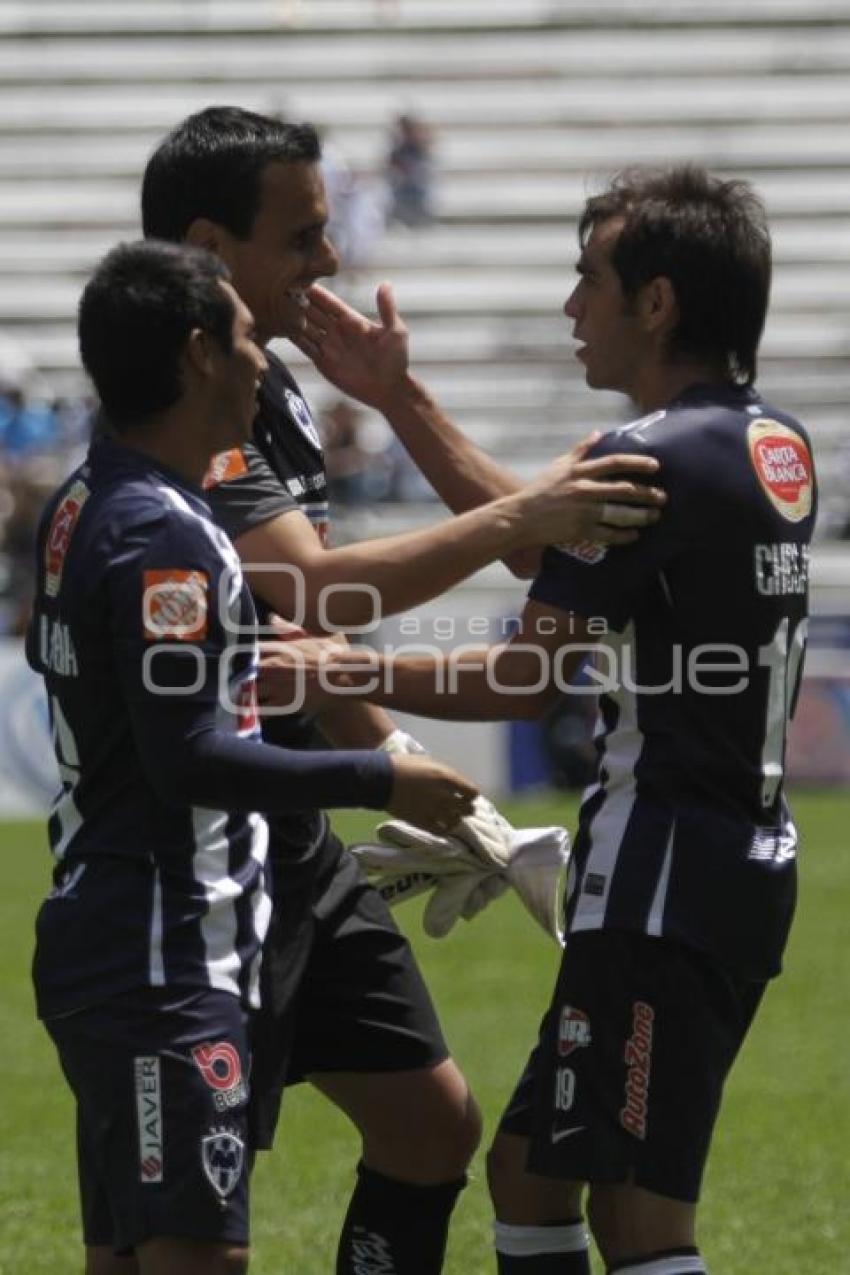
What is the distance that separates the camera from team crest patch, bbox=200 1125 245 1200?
12.2ft

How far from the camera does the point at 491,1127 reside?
7.45 m

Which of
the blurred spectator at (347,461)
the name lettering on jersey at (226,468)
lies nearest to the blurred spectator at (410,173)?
the blurred spectator at (347,461)

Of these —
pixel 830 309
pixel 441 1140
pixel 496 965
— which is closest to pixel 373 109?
pixel 830 309

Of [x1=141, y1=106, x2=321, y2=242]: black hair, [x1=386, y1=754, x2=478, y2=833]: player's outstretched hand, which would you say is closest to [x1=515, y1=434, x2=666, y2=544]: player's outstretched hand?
[x1=386, y1=754, x2=478, y2=833]: player's outstretched hand

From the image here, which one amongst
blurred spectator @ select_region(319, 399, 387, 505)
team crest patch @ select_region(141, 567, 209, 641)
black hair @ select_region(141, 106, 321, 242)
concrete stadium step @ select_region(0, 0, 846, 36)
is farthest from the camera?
concrete stadium step @ select_region(0, 0, 846, 36)

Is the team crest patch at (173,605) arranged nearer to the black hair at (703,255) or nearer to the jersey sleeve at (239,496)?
the jersey sleeve at (239,496)

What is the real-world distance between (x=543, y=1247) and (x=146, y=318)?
182cm

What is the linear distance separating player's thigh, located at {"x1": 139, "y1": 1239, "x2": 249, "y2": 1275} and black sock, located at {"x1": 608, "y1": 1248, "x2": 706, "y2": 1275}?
0.67 metres

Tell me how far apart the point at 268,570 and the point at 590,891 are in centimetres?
81

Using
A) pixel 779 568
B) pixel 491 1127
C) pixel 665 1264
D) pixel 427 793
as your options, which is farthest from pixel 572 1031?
pixel 491 1127

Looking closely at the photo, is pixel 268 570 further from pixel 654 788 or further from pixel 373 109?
pixel 373 109

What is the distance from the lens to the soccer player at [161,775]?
12.1ft

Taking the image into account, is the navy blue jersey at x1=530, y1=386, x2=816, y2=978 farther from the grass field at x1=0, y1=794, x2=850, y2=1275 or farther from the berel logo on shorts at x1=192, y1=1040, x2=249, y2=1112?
the grass field at x1=0, y1=794, x2=850, y2=1275

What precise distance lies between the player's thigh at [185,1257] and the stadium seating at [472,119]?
22.0 meters
